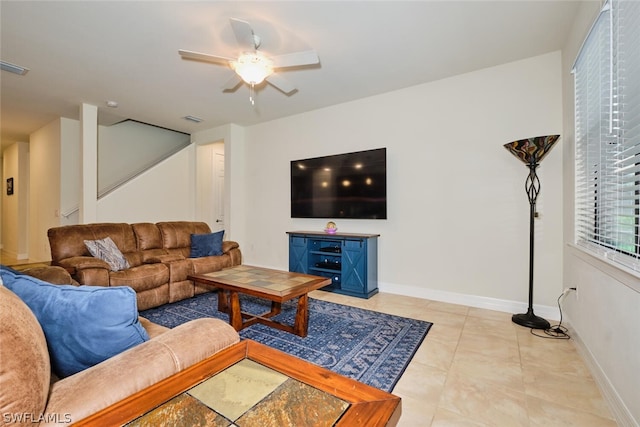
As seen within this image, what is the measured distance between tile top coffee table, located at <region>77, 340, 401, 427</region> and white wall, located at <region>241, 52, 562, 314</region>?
293 cm

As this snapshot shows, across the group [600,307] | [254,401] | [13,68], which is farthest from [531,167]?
[13,68]

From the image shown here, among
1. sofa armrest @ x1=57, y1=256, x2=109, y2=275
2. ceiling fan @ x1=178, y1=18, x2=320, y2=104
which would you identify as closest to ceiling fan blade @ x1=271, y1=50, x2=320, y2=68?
ceiling fan @ x1=178, y1=18, x2=320, y2=104

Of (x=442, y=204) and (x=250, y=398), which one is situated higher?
(x=442, y=204)

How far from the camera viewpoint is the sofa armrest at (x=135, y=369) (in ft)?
2.76

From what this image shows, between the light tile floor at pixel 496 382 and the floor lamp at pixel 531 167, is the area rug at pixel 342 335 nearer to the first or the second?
the light tile floor at pixel 496 382

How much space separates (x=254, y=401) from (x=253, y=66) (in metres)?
2.56

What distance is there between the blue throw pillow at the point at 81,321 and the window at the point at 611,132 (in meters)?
2.36

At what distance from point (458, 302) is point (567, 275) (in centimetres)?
109

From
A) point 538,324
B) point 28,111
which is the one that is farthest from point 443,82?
point 28,111

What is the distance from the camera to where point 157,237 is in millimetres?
4043

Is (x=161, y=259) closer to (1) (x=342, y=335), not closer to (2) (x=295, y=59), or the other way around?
(1) (x=342, y=335)

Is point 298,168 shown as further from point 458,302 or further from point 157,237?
point 458,302

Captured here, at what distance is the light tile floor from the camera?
159 centimetres

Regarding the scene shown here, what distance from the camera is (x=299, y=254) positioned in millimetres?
4340
